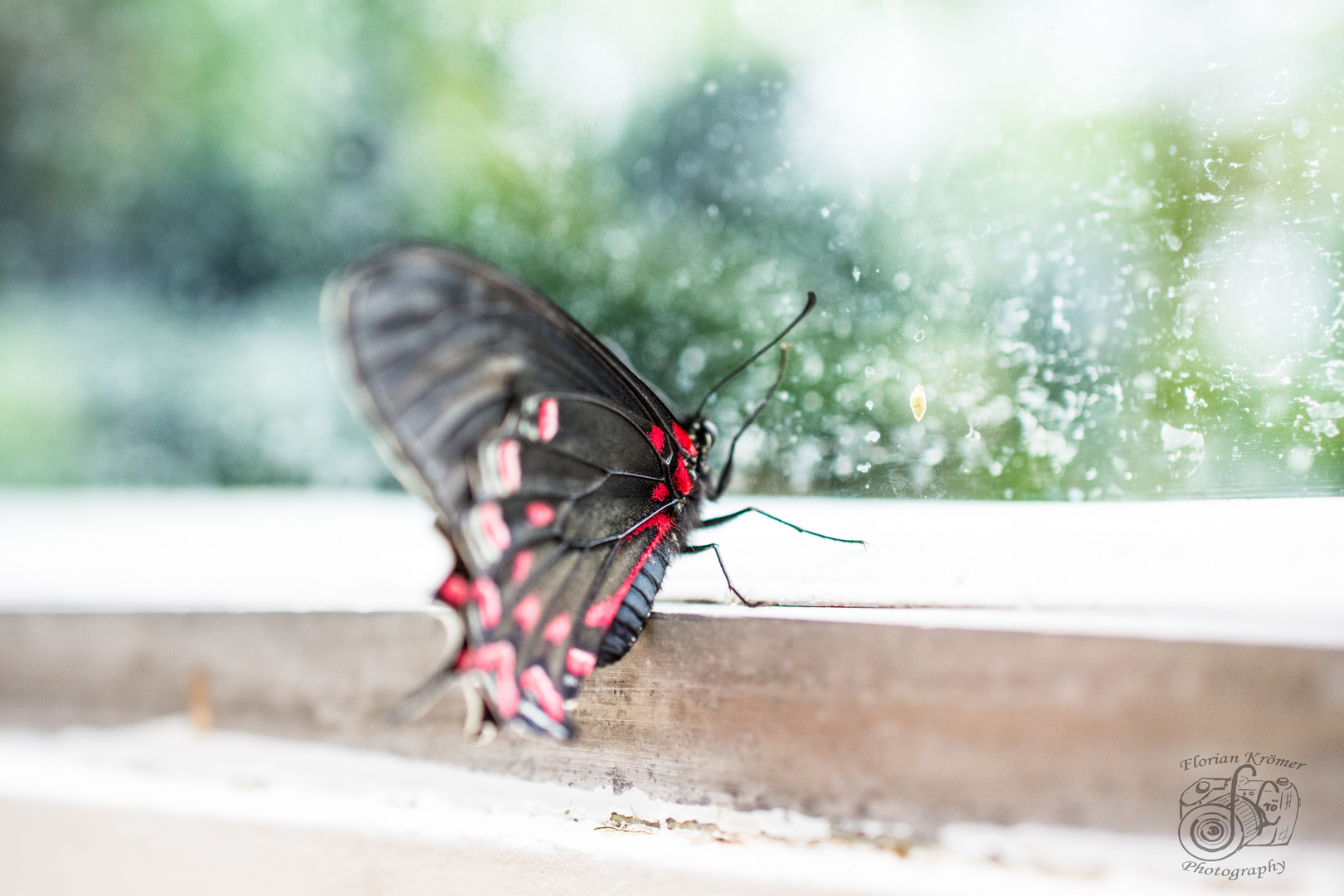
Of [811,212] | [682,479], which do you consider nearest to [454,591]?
[682,479]

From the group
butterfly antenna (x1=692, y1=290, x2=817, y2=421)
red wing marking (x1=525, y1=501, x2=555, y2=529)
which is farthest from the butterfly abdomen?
butterfly antenna (x1=692, y1=290, x2=817, y2=421)

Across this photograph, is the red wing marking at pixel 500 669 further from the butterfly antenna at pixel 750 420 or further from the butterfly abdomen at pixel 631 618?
the butterfly antenna at pixel 750 420

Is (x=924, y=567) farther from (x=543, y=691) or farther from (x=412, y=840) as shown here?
(x=412, y=840)

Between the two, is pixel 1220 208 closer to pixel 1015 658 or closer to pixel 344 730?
pixel 1015 658

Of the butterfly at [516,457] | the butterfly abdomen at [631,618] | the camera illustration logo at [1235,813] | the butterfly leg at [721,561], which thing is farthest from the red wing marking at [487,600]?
the camera illustration logo at [1235,813]

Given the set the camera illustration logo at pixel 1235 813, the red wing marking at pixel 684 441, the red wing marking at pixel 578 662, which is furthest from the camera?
the red wing marking at pixel 684 441

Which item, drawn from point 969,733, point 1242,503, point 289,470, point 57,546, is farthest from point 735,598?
point 57,546
